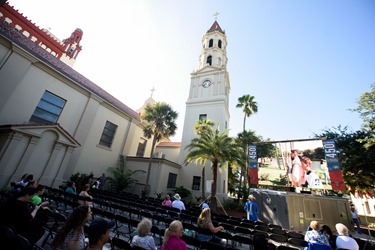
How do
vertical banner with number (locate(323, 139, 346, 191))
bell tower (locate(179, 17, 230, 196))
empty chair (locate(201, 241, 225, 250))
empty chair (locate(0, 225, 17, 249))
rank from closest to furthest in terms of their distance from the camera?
empty chair (locate(0, 225, 17, 249)) < empty chair (locate(201, 241, 225, 250)) < vertical banner with number (locate(323, 139, 346, 191)) < bell tower (locate(179, 17, 230, 196))

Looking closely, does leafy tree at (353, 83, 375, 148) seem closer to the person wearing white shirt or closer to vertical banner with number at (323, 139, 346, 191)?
vertical banner with number at (323, 139, 346, 191)

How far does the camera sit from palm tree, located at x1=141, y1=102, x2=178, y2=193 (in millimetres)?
18312

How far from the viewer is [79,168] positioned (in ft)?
49.1

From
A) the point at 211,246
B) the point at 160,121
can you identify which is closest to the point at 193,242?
the point at 211,246

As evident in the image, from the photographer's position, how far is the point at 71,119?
49.1ft

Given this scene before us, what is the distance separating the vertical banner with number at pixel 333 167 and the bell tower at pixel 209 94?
9.97 metres

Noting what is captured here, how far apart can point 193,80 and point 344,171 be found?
2150 centimetres

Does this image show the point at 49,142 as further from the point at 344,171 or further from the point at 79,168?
the point at 344,171

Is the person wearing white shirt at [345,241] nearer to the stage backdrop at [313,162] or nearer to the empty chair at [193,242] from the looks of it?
the empty chair at [193,242]

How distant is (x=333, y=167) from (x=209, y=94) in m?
16.0

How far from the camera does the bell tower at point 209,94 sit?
1994 cm

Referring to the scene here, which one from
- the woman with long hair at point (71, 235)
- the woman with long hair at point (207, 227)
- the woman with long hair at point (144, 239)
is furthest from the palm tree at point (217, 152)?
the woman with long hair at point (71, 235)

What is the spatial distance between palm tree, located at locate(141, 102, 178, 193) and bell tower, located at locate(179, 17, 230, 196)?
404 cm

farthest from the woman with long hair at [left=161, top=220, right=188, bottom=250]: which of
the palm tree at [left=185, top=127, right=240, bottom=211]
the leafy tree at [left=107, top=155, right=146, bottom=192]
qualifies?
the leafy tree at [left=107, top=155, right=146, bottom=192]
